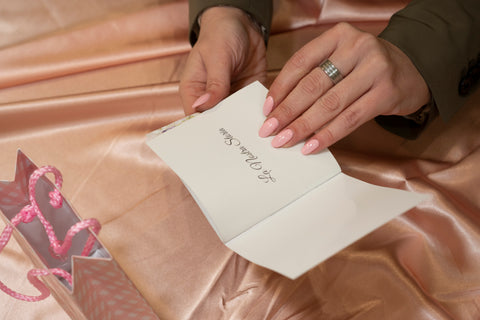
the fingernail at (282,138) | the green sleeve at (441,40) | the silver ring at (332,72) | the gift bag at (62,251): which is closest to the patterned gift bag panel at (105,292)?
the gift bag at (62,251)

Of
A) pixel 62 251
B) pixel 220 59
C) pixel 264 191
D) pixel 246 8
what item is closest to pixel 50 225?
pixel 62 251

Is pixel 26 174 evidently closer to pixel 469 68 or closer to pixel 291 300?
pixel 291 300

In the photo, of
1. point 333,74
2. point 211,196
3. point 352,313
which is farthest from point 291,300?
point 333,74

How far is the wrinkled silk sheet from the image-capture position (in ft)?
2.12

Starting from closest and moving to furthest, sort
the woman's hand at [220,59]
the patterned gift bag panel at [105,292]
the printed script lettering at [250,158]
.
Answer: the patterned gift bag panel at [105,292]
the printed script lettering at [250,158]
the woman's hand at [220,59]

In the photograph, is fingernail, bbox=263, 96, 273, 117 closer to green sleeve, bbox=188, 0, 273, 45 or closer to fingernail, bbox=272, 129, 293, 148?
fingernail, bbox=272, 129, 293, 148

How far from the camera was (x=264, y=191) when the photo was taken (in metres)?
0.57

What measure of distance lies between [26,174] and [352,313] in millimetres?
466

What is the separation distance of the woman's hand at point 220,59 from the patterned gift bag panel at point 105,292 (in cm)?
28

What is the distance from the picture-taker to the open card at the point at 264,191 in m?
0.47

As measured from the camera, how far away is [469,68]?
78 cm

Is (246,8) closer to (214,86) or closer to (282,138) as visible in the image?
(214,86)

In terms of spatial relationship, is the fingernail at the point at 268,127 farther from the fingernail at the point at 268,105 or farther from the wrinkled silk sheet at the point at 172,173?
the wrinkled silk sheet at the point at 172,173

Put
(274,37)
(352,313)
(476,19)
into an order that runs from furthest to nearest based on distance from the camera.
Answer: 1. (274,37)
2. (476,19)
3. (352,313)
